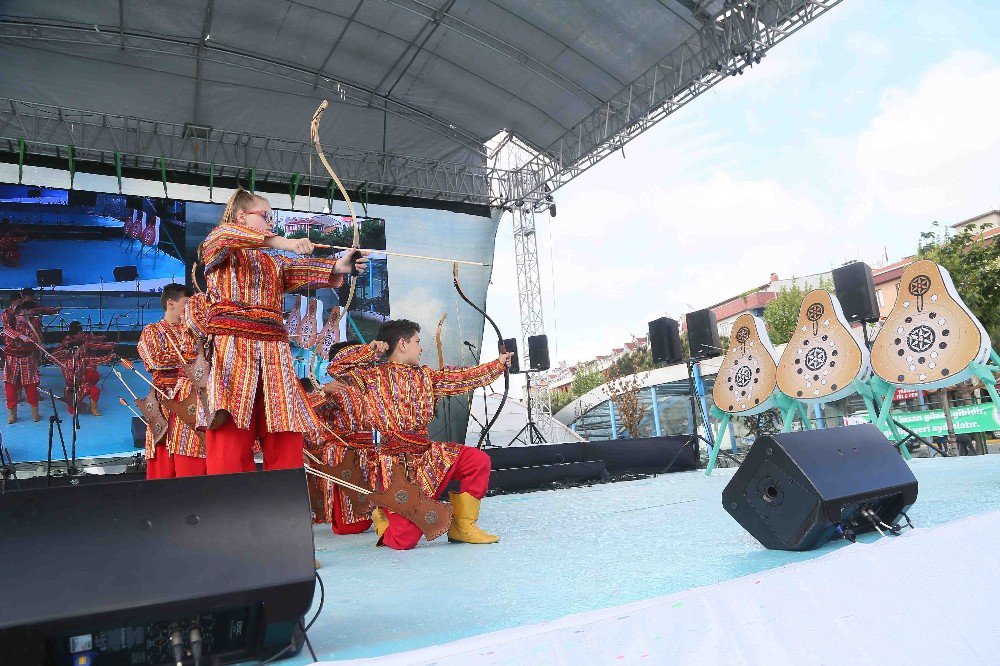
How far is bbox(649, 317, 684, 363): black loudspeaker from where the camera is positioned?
7.34 m

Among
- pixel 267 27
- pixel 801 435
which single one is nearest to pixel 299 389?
pixel 801 435

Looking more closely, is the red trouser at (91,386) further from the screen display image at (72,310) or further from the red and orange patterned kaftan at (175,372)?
the red and orange patterned kaftan at (175,372)

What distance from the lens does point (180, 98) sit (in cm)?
809

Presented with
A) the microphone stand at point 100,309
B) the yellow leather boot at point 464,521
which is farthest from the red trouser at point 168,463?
the microphone stand at point 100,309

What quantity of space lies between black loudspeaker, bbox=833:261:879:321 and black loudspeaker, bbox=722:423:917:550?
12.0ft

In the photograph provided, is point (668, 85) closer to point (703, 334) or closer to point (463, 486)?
point (703, 334)

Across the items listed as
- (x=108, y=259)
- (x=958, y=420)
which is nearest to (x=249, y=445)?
(x=108, y=259)

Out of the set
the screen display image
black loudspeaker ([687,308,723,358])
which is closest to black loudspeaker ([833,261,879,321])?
black loudspeaker ([687,308,723,358])

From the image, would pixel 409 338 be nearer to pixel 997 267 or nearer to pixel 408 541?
pixel 408 541

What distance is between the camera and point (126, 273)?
715 centimetres

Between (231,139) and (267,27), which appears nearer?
(267,27)

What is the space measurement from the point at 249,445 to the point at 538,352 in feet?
20.4

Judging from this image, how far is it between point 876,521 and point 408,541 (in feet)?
6.21

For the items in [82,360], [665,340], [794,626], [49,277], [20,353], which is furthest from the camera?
[665,340]
